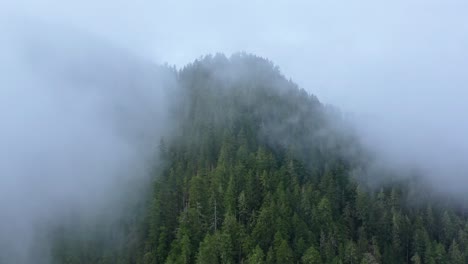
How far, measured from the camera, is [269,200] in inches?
4759

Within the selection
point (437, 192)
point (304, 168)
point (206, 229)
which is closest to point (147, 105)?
point (304, 168)

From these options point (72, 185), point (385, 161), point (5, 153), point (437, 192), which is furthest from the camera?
point (5, 153)

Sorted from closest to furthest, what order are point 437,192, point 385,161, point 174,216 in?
point 174,216
point 437,192
point 385,161

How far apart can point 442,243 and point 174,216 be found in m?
71.1

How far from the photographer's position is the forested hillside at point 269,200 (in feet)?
370

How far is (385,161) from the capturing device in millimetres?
177875

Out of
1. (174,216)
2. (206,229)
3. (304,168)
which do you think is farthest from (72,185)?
(304,168)

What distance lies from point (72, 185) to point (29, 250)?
93.1 feet

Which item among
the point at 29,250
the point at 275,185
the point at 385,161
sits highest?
the point at 385,161

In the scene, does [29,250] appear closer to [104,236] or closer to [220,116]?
[104,236]

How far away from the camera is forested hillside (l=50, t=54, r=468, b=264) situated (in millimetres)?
112688

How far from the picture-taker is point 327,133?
171 m

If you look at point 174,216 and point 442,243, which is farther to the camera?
point 442,243

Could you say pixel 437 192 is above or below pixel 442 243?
above
